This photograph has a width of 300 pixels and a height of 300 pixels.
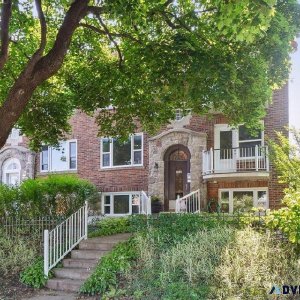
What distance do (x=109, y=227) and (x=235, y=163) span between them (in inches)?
285

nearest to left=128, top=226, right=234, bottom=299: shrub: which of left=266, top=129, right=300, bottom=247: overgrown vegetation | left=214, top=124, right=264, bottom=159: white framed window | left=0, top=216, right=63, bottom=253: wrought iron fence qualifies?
left=266, top=129, right=300, bottom=247: overgrown vegetation

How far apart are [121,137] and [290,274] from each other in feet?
28.4

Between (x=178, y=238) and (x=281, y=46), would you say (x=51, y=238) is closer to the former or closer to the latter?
(x=178, y=238)

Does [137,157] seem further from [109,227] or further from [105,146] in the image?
[109,227]

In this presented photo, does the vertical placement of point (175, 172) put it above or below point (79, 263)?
above

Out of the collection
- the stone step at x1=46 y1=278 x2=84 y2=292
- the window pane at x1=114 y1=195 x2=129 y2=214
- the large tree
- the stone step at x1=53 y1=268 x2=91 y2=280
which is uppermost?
the large tree

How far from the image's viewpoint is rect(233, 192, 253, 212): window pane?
20375mm

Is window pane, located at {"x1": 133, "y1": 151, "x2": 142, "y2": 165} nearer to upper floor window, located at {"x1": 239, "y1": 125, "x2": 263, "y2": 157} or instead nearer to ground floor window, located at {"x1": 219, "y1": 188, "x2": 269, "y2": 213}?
ground floor window, located at {"x1": 219, "y1": 188, "x2": 269, "y2": 213}

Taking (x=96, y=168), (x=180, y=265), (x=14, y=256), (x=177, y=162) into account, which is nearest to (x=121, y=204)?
(x=96, y=168)

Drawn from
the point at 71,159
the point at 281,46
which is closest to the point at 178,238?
the point at 281,46

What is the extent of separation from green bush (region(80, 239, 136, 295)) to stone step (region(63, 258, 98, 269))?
592 mm

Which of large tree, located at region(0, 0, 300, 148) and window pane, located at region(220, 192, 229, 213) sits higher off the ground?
large tree, located at region(0, 0, 300, 148)

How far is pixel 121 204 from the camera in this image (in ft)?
77.5

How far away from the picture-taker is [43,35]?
37.8 ft
